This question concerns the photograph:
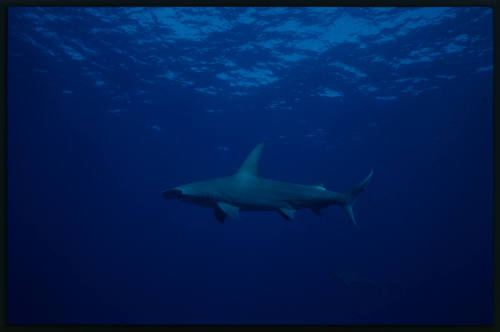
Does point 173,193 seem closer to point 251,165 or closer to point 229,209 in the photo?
point 229,209

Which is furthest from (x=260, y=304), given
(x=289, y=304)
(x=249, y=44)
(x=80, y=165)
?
(x=249, y=44)

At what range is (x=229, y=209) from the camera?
5273mm

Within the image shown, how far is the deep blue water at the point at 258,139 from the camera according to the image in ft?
30.8

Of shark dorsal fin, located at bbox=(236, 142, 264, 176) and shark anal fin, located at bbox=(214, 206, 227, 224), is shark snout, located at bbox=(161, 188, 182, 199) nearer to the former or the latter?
shark anal fin, located at bbox=(214, 206, 227, 224)

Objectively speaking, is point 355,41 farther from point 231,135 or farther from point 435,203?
point 435,203

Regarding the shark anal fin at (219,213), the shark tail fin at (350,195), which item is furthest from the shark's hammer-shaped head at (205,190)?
the shark tail fin at (350,195)

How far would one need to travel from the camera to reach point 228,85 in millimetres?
15719

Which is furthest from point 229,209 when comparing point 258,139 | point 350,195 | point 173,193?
Result: point 258,139

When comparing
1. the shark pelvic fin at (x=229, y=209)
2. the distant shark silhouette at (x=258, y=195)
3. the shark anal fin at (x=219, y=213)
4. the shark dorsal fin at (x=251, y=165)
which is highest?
the shark dorsal fin at (x=251, y=165)

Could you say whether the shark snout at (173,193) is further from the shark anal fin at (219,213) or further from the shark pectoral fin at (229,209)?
the shark anal fin at (219,213)

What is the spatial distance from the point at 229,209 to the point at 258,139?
17920mm

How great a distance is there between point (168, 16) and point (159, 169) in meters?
26.2

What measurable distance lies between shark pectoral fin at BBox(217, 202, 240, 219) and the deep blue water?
3219mm

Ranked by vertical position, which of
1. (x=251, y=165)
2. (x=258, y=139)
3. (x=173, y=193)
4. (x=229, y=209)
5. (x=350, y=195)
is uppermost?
(x=258, y=139)
